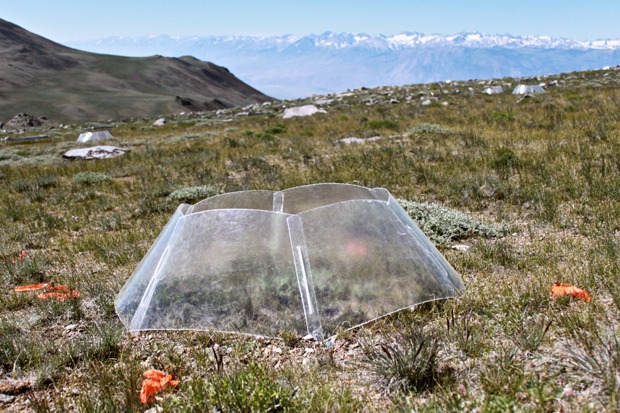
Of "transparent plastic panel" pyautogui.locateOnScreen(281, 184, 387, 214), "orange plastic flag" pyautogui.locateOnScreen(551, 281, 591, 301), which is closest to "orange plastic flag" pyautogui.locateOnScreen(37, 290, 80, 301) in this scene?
"transparent plastic panel" pyautogui.locateOnScreen(281, 184, 387, 214)

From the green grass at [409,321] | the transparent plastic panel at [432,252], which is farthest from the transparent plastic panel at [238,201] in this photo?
the transparent plastic panel at [432,252]

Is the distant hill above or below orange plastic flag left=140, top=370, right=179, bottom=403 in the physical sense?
above

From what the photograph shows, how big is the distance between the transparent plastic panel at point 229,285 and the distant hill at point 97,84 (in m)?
109

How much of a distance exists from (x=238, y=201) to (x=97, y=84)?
155m

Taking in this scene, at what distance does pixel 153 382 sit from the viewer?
2.04 meters

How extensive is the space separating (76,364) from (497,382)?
2.29 m

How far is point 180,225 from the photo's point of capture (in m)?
2.96

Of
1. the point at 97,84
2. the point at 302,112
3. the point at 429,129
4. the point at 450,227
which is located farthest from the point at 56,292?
the point at 97,84

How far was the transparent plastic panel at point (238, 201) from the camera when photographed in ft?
11.7

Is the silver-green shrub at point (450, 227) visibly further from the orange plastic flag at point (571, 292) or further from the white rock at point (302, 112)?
the white rock at point (302, 112)

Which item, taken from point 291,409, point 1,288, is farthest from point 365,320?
point 1,288

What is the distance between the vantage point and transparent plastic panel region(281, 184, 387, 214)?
3.71 m

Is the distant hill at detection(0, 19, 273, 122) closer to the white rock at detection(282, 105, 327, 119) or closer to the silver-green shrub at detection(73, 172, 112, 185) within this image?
the white rock at detection(282, 105, 327, 119)

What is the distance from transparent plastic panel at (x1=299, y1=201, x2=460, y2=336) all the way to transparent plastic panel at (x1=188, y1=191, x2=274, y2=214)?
105 centimetres
